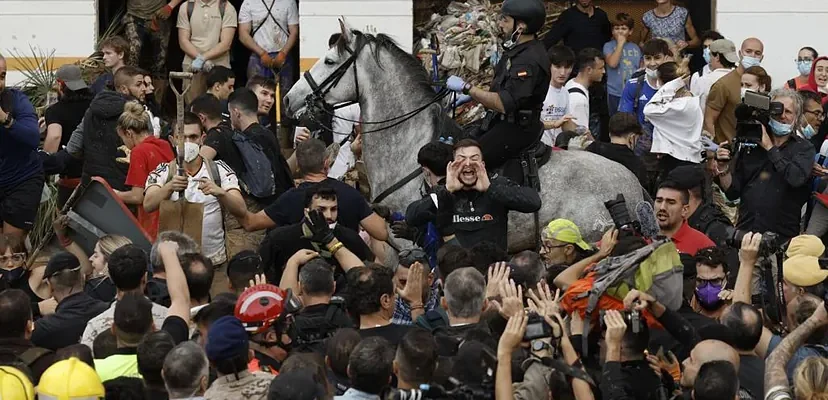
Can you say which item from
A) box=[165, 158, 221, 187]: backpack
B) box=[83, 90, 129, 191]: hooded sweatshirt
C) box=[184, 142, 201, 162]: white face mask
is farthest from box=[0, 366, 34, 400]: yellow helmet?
box=[83, 90, 129, 191]: hooded sweatshirt

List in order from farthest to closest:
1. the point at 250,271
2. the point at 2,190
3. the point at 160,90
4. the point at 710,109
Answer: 1. the point at 160,90
2. the point at 710,109
3. the point at 2,190
4. the point at 250,271

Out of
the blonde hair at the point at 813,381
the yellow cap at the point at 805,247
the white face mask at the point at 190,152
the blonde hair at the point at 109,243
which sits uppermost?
the blonde hair at the point at 813,381

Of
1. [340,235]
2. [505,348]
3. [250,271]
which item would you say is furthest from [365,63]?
[505,348]

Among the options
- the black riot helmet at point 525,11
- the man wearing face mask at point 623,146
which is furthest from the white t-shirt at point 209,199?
the man wearing face mask at point 623,146

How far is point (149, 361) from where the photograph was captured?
869 centimetres

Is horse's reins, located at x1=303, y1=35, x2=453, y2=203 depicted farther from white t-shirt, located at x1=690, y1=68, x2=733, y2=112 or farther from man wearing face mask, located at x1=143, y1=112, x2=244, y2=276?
white t-shirt, located at x1=690, y1=68, x2=733, y2=112

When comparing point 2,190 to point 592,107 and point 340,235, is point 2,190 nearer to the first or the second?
point 340,235

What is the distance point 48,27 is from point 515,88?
24.5ft

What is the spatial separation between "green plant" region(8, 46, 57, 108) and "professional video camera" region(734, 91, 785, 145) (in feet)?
24.1

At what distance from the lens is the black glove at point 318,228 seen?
11555 millimetres

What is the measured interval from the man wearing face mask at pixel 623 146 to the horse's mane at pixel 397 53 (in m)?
1.86

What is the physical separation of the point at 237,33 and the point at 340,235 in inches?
293

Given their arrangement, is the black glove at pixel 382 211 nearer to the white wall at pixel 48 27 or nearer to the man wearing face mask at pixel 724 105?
the man wearing face mask at pixel 724 105


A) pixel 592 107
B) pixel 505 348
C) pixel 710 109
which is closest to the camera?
pixel 505 348
